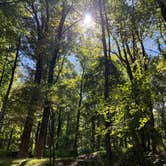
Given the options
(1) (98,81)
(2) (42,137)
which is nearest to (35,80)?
(2) (42,137)

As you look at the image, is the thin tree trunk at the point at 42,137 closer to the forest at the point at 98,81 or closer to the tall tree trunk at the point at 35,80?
the forest at the point at 98,81

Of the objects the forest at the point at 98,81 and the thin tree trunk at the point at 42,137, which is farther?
the thin tree trunk at the point at 42,137

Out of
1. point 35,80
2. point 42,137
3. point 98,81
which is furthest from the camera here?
point 98,81

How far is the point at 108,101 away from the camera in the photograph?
812 centimetres

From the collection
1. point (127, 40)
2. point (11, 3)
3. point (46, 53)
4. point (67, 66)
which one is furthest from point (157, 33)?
point (67, 66)

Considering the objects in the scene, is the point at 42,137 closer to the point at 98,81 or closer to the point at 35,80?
the point at 35,80

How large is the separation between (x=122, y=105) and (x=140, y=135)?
2605 millimetres

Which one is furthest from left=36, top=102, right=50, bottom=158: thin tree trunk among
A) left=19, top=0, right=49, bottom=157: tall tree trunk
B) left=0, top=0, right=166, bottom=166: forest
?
left=19, top=0, right=49, bottom=157: tall tree trunk

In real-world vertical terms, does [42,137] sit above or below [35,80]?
below

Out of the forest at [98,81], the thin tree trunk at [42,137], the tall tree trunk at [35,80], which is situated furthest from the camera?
the thin tree trunk at [42,137]

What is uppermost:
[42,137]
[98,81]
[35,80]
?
[98,81]

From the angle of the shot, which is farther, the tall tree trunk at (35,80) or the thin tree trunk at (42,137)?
the thin tree trunk at (42,137)

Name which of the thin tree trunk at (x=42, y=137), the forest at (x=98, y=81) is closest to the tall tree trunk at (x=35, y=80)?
the forest at (x=98, y=81)

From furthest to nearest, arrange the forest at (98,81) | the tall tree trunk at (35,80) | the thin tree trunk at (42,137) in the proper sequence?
1. the thin tree trunk at (42,137)
2. the tall tree trunk at (35,80)
3. the forest at (98,81)
